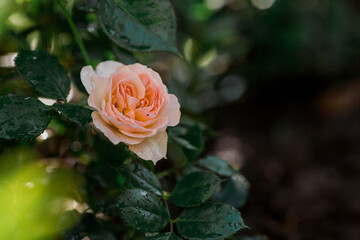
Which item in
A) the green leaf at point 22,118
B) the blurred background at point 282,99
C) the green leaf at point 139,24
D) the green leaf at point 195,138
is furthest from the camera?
the blurred background at point 282,99

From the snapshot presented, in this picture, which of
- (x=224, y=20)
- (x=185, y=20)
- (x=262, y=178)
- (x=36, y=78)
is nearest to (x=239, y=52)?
(x=224, y=20)

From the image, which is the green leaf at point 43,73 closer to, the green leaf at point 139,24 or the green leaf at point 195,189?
the green leaf at point 139,24

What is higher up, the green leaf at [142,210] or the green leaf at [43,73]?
the green leaf at [43,73]

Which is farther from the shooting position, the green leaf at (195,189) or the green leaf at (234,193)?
the green leaf at (234,193)

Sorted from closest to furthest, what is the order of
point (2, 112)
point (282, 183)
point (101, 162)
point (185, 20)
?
point (2, 112)
point (101, 162)
point (185, 20)
point (282, 183)

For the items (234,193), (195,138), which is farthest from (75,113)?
(234,193)

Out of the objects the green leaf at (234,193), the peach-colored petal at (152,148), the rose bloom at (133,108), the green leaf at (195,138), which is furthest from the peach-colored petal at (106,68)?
the green leaf at (234,193)

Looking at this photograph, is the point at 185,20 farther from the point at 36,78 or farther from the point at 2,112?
the point at 2,112
